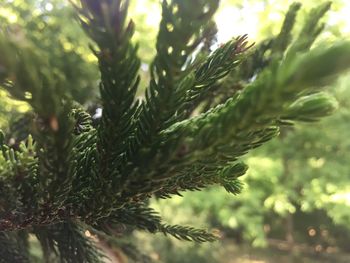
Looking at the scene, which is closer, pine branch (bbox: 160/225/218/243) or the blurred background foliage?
pine branch (bbox: 160/225/218/243)

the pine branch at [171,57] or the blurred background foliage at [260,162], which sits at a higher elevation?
the blurred background foliage at [260,162]

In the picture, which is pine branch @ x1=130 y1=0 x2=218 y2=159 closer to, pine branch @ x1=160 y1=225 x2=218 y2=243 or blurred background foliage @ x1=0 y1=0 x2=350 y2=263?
pine branch @ x1=160 y1=225 x2=218 y2=243

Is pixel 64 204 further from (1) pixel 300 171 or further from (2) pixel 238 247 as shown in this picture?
(2) pixel 238 247

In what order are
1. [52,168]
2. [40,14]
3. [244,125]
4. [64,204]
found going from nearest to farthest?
[244,125]
[52,168]
[64,204]
[40,14]

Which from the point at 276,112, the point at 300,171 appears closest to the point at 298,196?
the point at 300,171

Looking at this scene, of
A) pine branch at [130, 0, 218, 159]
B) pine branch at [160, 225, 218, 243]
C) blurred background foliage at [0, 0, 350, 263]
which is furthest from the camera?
blurred background foliage at [0, 0, 350, 263]

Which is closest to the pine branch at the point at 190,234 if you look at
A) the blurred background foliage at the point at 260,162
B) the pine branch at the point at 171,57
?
the pine branch at the point at 171,57

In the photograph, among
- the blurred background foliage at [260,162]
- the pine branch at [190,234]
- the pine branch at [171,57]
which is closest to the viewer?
the pine branch at [171,57]

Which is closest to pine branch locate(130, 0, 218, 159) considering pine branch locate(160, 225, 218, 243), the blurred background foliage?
pine branch locate(160, 225, 218, 243)

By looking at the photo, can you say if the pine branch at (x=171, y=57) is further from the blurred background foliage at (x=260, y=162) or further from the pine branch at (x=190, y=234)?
the blurred background foliage at (x=260, y=162)

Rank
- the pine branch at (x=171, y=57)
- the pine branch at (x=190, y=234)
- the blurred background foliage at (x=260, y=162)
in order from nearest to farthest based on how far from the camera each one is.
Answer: the pine branch at (x=171, y=57)
the pine branch at (x=190, y=234)
the blurred background foliage at (x=260, y=162)

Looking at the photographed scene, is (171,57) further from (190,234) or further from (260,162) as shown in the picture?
(260,162)
